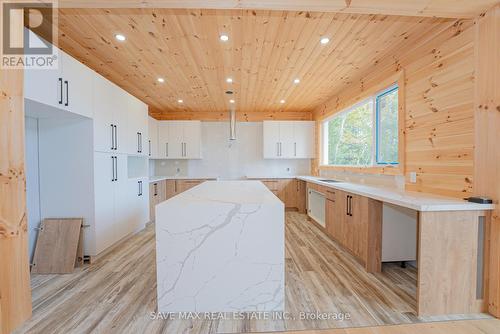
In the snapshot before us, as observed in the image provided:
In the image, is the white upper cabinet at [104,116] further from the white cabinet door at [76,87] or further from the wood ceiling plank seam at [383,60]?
the wood ceiling plank seam at [383,60]

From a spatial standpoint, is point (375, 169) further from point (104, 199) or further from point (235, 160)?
point (104, 199)

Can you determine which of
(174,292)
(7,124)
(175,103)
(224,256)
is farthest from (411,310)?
(175,103)

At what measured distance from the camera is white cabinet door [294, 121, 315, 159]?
5.66m

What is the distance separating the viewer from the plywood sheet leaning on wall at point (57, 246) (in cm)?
249

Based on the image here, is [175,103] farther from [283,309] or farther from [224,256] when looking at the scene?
[283,309]

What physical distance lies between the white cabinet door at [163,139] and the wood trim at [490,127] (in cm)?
539

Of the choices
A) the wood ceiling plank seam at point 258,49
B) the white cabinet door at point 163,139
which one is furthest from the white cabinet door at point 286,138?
the white cabinet door at point 163,139

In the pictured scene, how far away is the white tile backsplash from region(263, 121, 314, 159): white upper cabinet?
38 centimetres

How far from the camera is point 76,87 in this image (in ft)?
7.99

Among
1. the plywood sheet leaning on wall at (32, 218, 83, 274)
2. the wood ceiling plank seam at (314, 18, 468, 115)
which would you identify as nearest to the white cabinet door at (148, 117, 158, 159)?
the plywood sheet leaning on wall at (32, 218, 83, 274)

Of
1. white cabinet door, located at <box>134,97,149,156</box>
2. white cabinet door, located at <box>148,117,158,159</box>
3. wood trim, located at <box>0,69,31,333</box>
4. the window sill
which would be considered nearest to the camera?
wood trim, located at <box>0,69,31,333</box>

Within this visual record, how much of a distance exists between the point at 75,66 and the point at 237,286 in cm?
278

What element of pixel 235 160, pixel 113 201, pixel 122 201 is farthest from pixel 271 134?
pixel 113 201

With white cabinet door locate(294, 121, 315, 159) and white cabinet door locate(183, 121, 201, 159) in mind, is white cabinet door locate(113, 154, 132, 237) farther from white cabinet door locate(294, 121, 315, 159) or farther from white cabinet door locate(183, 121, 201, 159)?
white cabinet door locate(294, 121, 315, 159)
